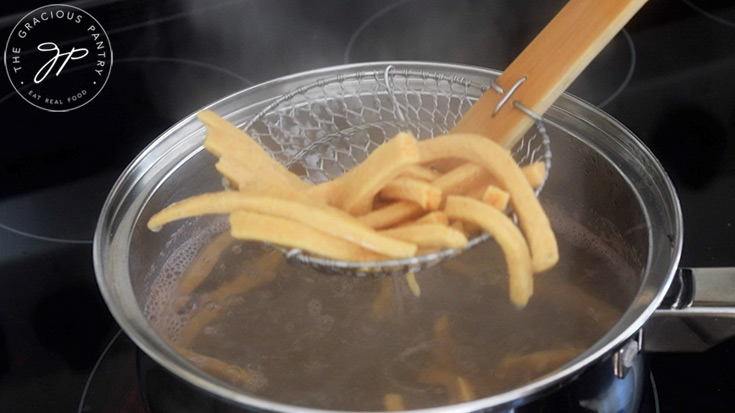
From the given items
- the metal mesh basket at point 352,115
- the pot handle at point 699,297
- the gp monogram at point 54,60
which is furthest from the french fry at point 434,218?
the gp monogram at point 54,60

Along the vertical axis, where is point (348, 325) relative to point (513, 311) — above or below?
below

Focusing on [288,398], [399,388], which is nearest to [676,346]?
[399,388]

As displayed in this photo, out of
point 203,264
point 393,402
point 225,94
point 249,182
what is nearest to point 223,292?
point 203,264

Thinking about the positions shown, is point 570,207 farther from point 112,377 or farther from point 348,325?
point 112,377

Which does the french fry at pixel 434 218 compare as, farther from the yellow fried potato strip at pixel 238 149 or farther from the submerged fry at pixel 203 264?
the submerged fry at pixel 203 264

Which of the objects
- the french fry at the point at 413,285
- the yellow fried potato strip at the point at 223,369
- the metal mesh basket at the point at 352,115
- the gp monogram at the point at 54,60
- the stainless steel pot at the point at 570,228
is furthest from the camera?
the gp monogram at the point at 54,60

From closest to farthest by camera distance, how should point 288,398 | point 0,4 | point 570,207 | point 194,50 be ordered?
point 288,398 < point 570,207 < point 0,4 < point 194,50
